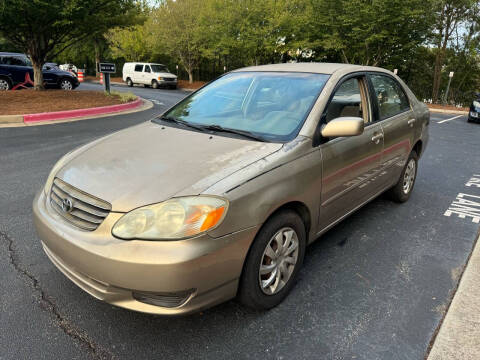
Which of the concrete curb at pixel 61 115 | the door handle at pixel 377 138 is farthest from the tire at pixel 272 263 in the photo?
the concrete curb at pixel 61 115

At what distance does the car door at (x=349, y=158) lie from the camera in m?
2.80

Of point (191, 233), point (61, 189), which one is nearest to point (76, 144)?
point (61, 189)

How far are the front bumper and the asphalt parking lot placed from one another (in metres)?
0.33

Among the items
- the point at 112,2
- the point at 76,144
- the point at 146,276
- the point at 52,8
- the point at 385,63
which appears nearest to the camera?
the point at 146,276

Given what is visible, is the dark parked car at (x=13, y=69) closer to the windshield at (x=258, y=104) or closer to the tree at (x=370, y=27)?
the windshield at (x=258, y=104)

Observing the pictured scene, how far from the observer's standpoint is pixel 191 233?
1893mm

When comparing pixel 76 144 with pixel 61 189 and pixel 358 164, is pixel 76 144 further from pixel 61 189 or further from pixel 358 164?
pixel 358 164

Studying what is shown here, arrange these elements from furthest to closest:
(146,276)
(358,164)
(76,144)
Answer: (76,144) → (358,164) → (146,276)

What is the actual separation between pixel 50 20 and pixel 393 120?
38.8ft

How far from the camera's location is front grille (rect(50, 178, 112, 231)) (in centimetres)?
205

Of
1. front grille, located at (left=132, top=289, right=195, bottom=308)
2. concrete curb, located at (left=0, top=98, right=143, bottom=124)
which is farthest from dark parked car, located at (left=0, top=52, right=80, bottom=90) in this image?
front grille, located at (left=132, top=289, right=195, bottom=308)

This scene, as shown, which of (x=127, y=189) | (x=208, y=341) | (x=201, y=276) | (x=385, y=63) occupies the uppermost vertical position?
(x=385, y=63)

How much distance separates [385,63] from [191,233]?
91.1 feet

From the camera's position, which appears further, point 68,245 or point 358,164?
point 358,164
